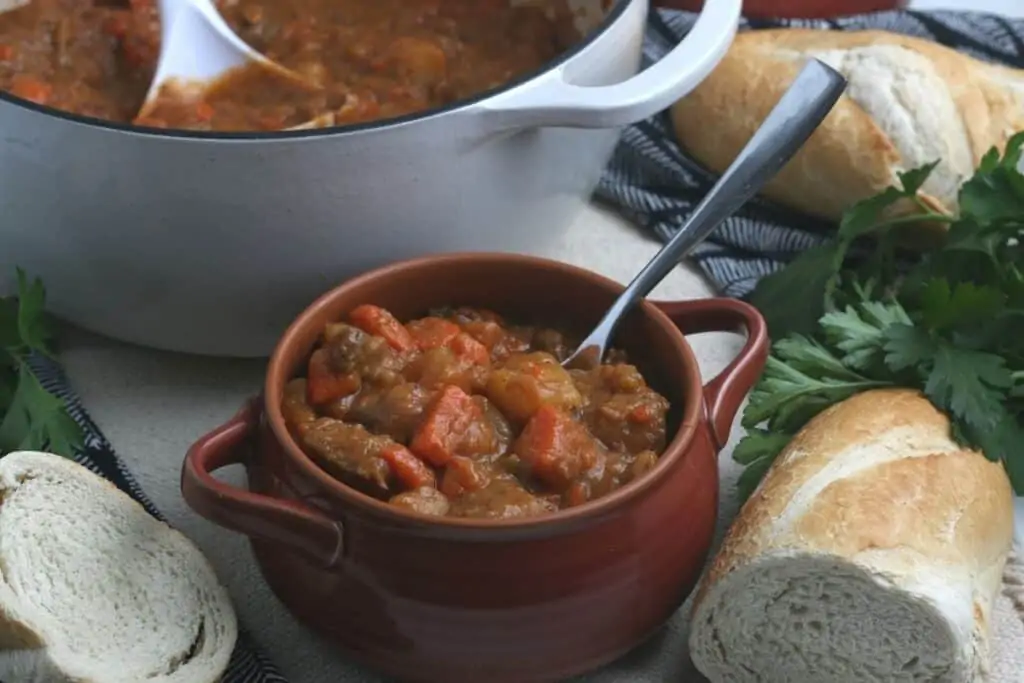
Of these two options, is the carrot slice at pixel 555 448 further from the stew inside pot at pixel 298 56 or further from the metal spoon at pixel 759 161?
the stew inside pot at pixel 298 56

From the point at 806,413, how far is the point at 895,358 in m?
0.13

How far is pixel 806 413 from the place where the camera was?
173 centimetres

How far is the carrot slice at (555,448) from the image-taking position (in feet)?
4.62

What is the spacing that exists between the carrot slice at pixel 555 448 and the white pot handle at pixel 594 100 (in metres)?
0.37

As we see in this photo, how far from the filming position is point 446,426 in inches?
56.4

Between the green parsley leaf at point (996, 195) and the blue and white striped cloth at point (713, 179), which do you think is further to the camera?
the blue and white striped cloth at point (713, 179)

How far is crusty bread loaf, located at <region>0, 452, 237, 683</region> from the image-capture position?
141 cm

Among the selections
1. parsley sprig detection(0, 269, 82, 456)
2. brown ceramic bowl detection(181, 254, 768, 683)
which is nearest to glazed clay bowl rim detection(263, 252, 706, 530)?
brown ceramic bowl detection(181, 254, 768, 683)

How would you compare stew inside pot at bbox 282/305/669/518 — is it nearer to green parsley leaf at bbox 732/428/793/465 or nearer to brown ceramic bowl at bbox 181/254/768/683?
brown ceramic bowl at bbox 181/254/768/683

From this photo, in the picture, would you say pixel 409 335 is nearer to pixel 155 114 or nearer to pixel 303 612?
pixel 303 612

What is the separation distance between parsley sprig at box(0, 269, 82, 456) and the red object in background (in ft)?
4.78

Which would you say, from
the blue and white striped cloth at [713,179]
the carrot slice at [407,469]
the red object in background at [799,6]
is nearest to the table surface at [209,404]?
Answer: the blue and white striped cloth at [713,179]

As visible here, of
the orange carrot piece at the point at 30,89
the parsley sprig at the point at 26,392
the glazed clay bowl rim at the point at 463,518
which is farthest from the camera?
the orange carrot piece at the point at 30,89

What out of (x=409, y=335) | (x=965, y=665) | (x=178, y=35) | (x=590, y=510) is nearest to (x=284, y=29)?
(x=178, y=35)
